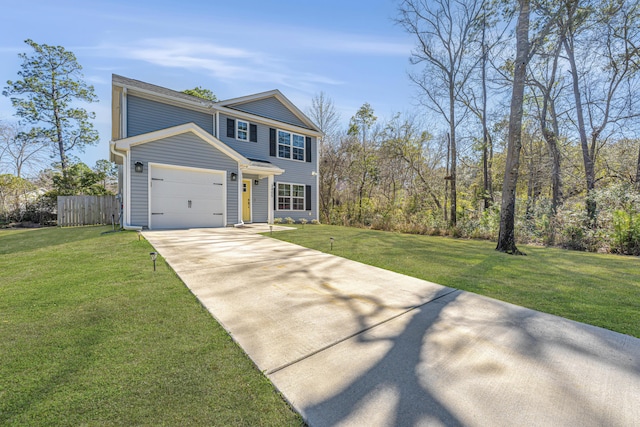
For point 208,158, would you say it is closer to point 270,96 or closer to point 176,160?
point 176,160

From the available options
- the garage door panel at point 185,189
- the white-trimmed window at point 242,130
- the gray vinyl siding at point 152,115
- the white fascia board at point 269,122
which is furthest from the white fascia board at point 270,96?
the garage door panel at point 185,189

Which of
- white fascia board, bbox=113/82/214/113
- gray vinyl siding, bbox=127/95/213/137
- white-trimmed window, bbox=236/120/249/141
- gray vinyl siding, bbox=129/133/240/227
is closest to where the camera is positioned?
gray vinyl siding, bbox=129/133/240/227

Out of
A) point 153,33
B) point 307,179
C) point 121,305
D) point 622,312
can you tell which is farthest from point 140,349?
point 307,179

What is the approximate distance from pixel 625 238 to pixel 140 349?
35.5 ft

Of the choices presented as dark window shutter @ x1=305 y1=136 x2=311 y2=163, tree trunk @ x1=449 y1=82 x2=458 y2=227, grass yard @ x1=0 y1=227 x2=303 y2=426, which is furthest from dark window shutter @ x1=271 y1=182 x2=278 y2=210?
grass yard @ x1=0 y1=227 x2=303 y2=426

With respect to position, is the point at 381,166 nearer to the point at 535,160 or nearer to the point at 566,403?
the point at 535,160

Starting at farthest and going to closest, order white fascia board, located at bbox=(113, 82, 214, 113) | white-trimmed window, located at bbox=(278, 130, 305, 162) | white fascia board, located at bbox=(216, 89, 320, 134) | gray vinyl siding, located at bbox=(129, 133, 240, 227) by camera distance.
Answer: white-trimmed window, located at bbox=(278, 130, 305, 162)
white fascia board, located at bbox=(216, 89, 320, 134)
white fascia board, located at bbox=(113, 82, 214, 113)
gray vinyl siding, located at bbox=(129, 133, 240, 227)

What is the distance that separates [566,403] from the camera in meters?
1.50

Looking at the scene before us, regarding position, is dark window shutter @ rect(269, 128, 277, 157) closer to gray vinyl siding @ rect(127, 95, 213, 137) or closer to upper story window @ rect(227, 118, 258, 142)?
upper story window @ rect(227, 118, 258, 142)

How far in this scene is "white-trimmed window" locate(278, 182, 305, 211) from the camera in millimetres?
13500

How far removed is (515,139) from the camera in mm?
6594

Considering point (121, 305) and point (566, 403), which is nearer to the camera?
point (566, 403)

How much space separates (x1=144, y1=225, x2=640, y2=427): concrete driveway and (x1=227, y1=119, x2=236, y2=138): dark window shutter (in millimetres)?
9708

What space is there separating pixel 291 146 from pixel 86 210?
9706mm
